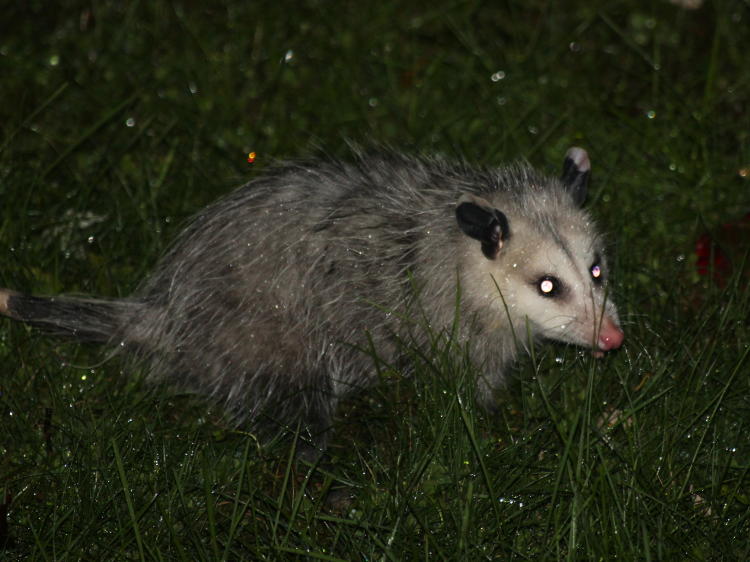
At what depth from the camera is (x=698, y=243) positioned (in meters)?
3.38

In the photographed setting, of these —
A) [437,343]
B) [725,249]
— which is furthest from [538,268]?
[725,249]

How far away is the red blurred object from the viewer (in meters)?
3.20

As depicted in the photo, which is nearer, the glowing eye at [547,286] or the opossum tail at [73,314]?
the glowing eye at [547,286]

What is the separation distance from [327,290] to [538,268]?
57cm

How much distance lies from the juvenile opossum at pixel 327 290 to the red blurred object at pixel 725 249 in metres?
0.58

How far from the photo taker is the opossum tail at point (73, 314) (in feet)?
9.40

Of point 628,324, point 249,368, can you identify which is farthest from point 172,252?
point 628,324

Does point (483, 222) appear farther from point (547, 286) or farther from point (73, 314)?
point (73, 314)

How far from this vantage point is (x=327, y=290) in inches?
111

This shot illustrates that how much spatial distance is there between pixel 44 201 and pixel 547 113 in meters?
1.88

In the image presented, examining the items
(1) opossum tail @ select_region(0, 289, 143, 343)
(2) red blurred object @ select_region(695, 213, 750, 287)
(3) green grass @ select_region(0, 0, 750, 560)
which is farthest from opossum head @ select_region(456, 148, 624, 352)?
(1) opossum tail @ select_region(0, 289, 143, 343)

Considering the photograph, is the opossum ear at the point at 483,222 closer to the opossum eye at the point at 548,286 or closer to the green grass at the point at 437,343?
the opossum eye at the point at 548,286

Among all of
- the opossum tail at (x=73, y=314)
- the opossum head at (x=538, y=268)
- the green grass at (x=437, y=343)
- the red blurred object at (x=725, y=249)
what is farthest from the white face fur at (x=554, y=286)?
the opossum tail at (x=73, y=314)

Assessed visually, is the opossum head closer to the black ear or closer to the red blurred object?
the black ear
